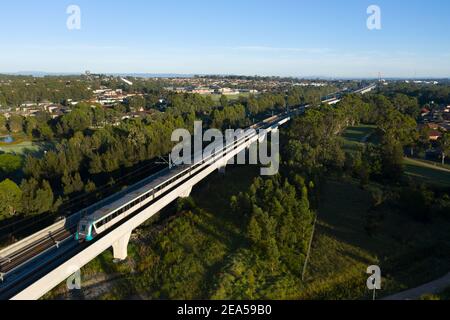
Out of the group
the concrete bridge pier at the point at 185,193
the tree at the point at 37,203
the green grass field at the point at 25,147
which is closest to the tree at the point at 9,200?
the tree at the point at 37,203

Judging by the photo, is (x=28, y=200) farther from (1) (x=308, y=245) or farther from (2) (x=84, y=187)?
(1) (x=308, y=245)

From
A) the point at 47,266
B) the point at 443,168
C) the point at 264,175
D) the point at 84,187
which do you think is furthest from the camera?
the point at 443,168

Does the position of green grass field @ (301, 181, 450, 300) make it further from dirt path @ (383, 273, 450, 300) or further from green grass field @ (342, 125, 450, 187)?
green grass field @ (342, 125, 450, 187)

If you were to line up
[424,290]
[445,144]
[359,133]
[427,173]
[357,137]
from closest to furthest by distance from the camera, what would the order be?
[424,290], [427,173], [445,144], [357,137], [359,133]

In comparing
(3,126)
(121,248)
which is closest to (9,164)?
(121,248)

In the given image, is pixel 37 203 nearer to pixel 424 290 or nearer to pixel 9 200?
pixel 9 200
